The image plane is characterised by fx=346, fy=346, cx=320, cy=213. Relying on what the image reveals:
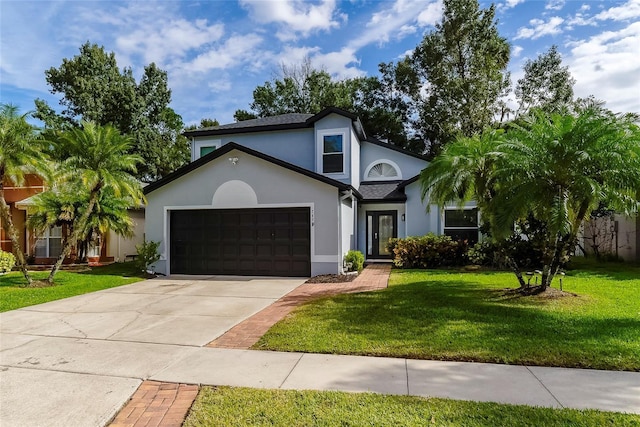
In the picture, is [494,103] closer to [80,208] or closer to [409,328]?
[409,328]

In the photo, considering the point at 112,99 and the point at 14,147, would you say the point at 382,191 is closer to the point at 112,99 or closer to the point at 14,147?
the point at 14,147

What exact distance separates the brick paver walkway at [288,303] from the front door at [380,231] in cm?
203

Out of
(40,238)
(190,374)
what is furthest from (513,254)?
(40,238)

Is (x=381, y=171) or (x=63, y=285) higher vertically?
(x=381, y=171)

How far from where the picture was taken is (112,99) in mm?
28875

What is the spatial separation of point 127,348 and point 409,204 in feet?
41.7

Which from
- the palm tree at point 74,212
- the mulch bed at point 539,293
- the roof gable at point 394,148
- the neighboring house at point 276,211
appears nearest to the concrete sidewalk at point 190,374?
the mulch bed at point 539,293

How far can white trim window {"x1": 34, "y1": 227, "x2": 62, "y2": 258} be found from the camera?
17.0m

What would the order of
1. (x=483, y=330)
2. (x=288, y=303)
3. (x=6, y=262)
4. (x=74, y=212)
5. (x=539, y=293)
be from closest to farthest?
(x=483, y=330)
(x=539, y=293)
(x=288, y=303)
(x=6, y=262)
(x=74, y=212)

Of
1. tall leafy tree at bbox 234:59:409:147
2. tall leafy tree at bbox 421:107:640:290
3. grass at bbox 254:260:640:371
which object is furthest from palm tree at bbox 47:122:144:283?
tall leafy tree at bbox 234:59:409:147

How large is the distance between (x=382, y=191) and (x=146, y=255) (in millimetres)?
10426

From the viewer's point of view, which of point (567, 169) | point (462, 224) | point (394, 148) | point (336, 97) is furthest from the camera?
point (336, 97)

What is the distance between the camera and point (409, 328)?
604cm

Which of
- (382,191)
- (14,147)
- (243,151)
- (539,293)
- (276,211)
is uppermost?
(243,151)
